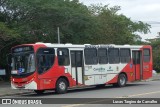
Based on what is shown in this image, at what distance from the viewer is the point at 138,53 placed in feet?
95.9

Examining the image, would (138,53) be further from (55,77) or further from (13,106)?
(13,106)

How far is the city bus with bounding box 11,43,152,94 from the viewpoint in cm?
2238

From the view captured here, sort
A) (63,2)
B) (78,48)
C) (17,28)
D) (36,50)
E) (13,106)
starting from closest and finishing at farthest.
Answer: (13,106) → (36,50) → (78,48) → (17,28) → (63,2)

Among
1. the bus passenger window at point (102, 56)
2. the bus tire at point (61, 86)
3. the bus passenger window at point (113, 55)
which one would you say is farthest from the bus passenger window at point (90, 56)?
the bus tire at point (61, 86)

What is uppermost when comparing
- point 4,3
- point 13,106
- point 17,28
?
point 4,3

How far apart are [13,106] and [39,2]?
18.3 metres

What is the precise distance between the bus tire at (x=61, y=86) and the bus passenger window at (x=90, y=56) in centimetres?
215

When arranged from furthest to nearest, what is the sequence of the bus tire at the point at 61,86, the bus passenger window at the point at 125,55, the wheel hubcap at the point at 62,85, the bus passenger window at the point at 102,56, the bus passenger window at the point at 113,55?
1. the bus passenger window at the point at 125,55
2. the bus passenger window at the point at 113,55
3. the bus passenger window at the point at 102,56
4. the wheel hubcap at the point at 62,85
5. the bus tire at the point at 61,86

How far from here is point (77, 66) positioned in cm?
2439

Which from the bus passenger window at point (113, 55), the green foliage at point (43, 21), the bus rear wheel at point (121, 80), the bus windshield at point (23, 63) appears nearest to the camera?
the bus windshield at point (23, 63)

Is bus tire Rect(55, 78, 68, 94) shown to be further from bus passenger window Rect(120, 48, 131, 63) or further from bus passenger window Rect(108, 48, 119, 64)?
bus passenger window Rect(120, 48, 131, 63)

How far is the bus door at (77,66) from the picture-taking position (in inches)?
950

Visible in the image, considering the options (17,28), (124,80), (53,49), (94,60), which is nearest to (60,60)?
(53,49)

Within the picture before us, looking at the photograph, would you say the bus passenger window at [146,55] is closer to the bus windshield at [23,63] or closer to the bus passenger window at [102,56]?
the bus passenger window at [102,56]
